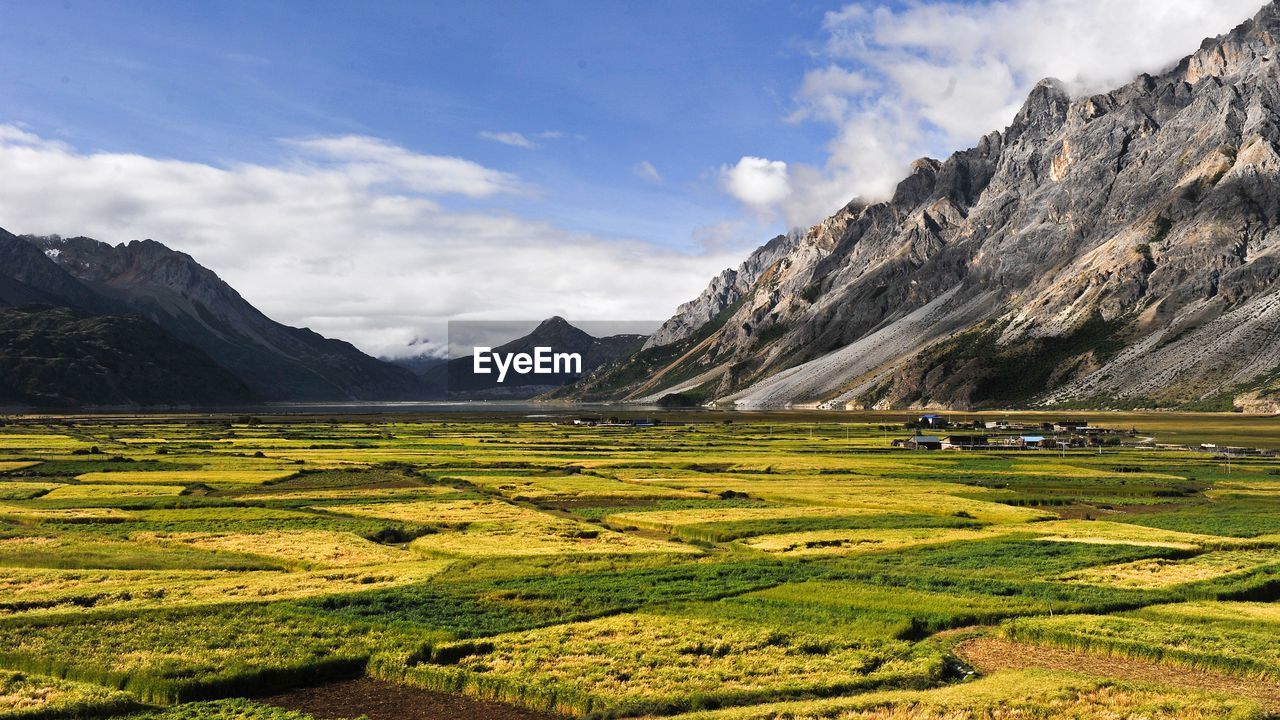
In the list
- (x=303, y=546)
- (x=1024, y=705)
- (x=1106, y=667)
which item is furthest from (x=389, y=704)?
(x=303, y=546)

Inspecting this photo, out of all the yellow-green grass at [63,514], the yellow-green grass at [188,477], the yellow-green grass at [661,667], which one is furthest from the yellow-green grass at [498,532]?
the yellow-green grass at [188,477]

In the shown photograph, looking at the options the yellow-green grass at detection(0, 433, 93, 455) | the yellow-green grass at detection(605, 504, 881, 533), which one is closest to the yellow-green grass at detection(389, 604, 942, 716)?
the yellow-green grass at detection(605, 504, 881, 533)

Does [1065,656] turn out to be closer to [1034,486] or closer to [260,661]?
[260,661]

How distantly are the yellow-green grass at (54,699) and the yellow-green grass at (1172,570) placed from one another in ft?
127

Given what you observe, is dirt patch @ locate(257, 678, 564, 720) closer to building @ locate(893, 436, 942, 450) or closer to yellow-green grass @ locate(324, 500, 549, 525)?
yellow-green grass @ locate(324, 500, 549, 525)

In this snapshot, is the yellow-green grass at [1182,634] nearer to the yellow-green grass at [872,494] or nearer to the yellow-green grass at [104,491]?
the yellow-green grass at [872,494]

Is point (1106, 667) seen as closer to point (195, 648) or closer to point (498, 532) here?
point (195, 648)

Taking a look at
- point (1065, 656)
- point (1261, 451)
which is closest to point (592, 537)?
point (1065, 656)

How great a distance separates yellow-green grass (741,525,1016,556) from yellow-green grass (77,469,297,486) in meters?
59.8

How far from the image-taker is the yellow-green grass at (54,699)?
23008mm

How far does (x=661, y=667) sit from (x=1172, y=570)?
30967 millimetres

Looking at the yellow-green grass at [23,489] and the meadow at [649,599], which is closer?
the meadow at [649,599]

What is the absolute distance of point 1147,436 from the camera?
18012 centimetres

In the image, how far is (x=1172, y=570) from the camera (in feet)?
146
